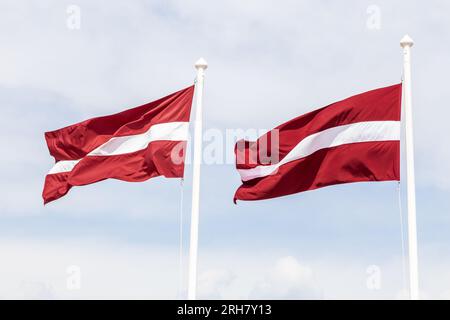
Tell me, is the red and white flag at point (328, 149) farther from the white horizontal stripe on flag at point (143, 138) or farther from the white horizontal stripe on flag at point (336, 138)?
the white horizontal stripe on flag at point (143, 138)

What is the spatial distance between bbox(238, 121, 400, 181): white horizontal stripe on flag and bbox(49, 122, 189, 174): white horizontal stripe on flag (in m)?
1.95

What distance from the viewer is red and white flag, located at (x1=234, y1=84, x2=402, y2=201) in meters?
18.2

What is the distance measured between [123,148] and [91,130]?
1274 millimetres

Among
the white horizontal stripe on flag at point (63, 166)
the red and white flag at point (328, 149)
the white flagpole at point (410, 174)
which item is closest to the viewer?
the white flagpole at point (410, 174)

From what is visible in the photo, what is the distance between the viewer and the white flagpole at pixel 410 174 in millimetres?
Result: 16672

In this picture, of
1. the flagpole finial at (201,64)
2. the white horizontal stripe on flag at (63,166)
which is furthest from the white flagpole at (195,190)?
the white horizontal stripe on flag at (63,166)

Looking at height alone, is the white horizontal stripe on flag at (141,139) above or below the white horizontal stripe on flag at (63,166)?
above

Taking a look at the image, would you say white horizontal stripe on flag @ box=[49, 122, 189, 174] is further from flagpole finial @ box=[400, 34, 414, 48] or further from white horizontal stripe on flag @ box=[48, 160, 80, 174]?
flagpole finial @ box=[400, 34, 414, 48]

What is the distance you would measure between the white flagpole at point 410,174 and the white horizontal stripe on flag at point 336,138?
0.47 metres

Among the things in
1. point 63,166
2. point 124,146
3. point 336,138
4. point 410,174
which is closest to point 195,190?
point 124,146

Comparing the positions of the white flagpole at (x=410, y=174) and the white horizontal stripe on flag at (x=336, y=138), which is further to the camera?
the white horizontal stripe on flag at (x=336, y=138)
